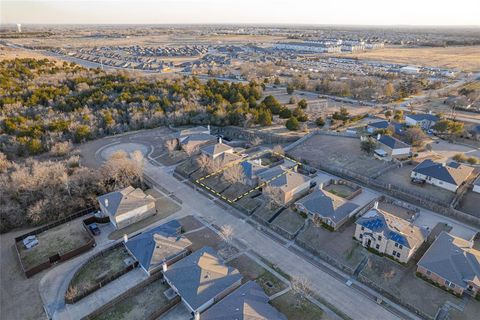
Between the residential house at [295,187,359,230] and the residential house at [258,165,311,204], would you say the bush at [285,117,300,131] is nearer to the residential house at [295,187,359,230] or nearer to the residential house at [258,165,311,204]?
the residential house at [258,165,311,204]

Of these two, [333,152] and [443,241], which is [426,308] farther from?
[333,152]

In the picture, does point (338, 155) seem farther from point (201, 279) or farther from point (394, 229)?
point (201, 279)

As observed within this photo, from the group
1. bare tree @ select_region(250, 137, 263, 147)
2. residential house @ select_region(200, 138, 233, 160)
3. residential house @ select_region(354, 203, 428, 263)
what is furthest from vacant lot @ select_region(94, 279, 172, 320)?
bare tree @ select_region(250, 137, 263, 147)

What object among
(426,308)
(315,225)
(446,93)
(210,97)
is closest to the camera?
(426,308)

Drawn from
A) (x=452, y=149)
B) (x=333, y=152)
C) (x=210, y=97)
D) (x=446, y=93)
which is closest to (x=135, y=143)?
(x=210, y=97)

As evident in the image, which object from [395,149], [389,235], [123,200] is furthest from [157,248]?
[395,149]

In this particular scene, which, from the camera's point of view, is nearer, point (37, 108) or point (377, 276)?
point (377, 276)
